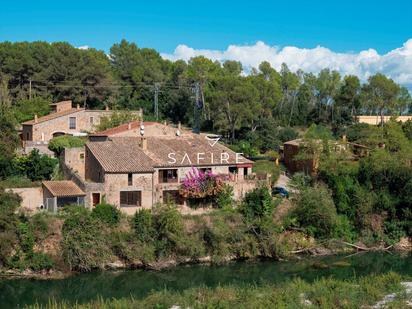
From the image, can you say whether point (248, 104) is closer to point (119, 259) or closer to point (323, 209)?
point (323, 209)

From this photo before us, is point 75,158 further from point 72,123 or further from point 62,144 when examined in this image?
point 72,123

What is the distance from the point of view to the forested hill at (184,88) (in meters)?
59.4

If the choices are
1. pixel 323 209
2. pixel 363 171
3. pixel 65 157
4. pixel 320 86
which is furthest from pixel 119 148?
pixel 320 86

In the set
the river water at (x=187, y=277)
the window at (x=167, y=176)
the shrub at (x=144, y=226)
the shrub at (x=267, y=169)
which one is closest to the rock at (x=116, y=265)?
the river water at (x=187, y=277)

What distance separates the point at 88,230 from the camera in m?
32.9

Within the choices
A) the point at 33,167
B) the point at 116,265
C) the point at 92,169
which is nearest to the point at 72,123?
the point at 33,167

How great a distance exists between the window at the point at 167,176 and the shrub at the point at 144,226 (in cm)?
428

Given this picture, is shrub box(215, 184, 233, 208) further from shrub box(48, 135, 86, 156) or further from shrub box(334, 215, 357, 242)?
shrub box(48, 135, 86, 156)

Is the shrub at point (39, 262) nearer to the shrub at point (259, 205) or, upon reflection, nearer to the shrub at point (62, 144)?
the shrub at point (259, 205)

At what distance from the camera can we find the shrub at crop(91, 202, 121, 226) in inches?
1332

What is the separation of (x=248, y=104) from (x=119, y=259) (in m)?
28.6

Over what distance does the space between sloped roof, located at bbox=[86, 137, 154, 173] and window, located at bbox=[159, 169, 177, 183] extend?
104 centimetres

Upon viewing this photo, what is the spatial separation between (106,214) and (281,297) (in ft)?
45.6

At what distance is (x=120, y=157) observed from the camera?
3806cm
